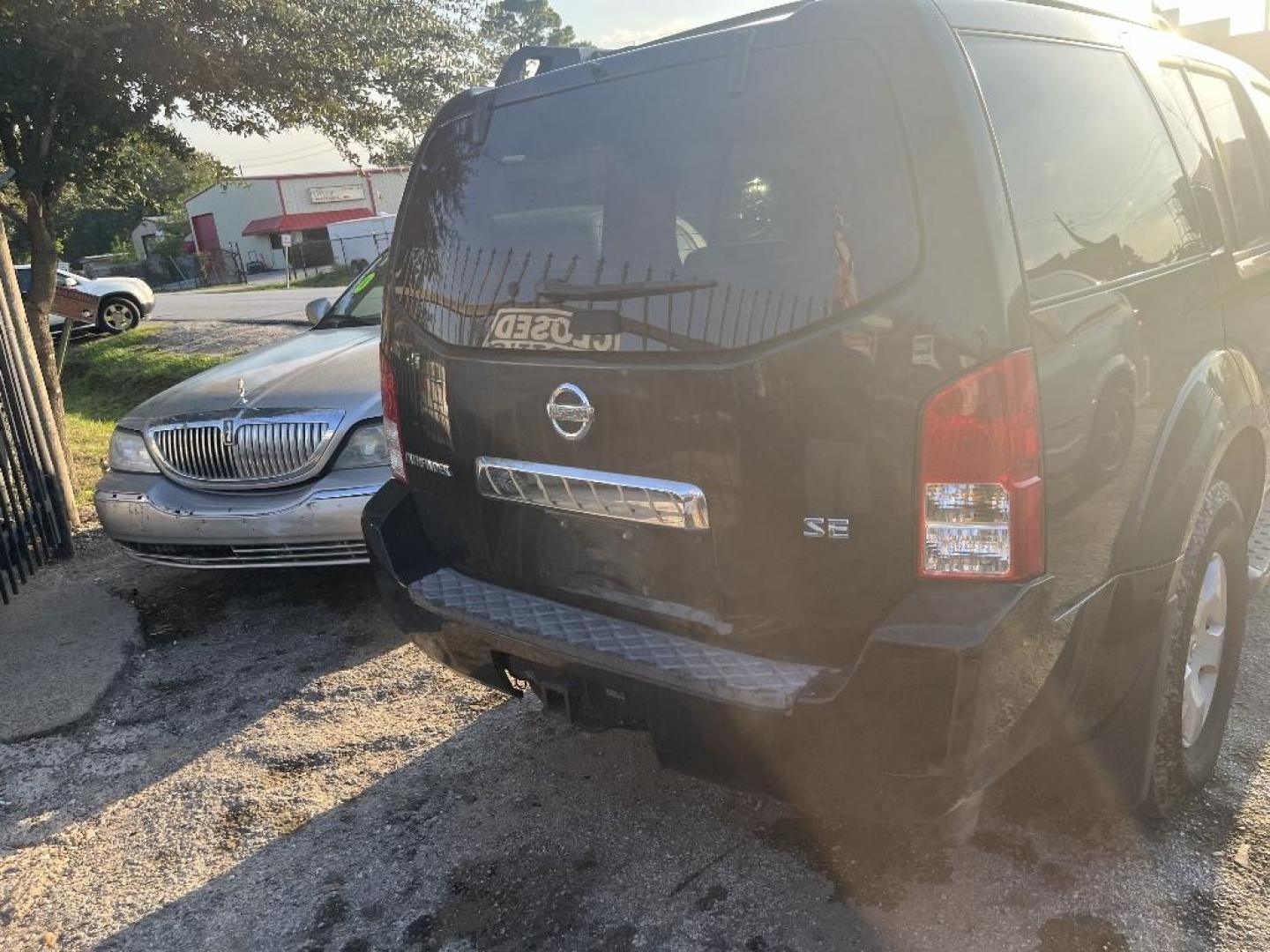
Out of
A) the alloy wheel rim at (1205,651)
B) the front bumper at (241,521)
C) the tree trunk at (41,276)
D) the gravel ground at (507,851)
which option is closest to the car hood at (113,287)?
the tree trunk at (41,276)

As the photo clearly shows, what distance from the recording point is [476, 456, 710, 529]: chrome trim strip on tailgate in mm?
2227

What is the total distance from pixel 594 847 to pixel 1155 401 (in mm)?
1884

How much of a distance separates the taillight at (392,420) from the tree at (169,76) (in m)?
4.97

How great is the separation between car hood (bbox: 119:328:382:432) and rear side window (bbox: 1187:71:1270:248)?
3.09 metres

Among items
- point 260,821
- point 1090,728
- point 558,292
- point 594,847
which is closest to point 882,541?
point 1090,728

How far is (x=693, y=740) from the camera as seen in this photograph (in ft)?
7.36

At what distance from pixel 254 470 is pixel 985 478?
3462mm

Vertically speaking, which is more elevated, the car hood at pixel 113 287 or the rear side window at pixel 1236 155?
the car hood at pixel 113 287

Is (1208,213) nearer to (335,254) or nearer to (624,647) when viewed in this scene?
(624,647)

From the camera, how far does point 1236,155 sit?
123 inches

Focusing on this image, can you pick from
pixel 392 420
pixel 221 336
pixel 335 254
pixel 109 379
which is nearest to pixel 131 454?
pixel 392 420

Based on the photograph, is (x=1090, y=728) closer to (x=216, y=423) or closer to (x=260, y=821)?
(x=260, y=821)

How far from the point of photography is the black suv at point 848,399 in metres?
1.91

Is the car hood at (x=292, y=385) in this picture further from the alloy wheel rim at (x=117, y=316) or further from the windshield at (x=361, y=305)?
the alloy wheel rim at (x=117, y=316)
